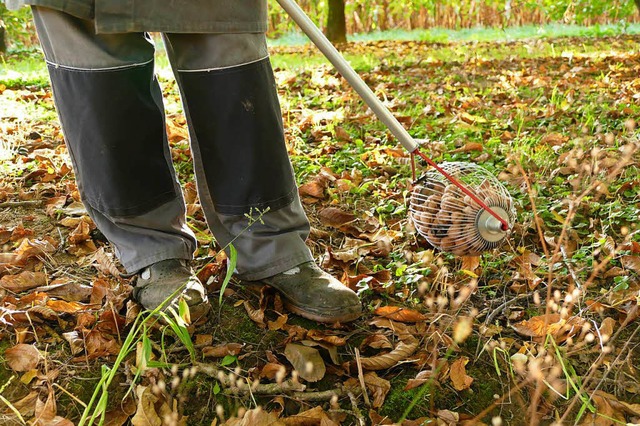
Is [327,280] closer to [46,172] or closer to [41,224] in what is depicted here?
[41,224]

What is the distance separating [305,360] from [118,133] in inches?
30.5

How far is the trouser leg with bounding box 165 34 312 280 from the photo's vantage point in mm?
1628

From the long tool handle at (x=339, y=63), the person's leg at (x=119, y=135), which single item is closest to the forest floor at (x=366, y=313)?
the person's leg at (x=119, y=135)

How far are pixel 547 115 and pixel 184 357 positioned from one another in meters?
2.69

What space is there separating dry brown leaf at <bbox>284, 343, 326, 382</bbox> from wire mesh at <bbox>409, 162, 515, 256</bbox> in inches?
23.4

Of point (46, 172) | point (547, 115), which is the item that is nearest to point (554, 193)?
point (547, 115)

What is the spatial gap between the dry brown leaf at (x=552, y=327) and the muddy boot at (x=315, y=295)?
1.54 ft

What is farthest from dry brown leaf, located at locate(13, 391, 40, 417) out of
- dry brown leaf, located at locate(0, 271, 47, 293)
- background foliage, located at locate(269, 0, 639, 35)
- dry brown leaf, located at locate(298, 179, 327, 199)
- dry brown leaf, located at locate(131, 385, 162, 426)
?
background foliage, located at locate(269, 0, 639, 35)

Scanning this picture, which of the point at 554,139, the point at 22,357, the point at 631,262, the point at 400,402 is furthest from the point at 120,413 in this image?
the point at 554,139

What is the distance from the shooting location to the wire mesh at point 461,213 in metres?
1.89

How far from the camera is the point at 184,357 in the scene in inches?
63.2

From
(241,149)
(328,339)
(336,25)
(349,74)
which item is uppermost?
(349,74)

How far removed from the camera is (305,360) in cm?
158

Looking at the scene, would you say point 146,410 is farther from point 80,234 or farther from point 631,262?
point 631,262
